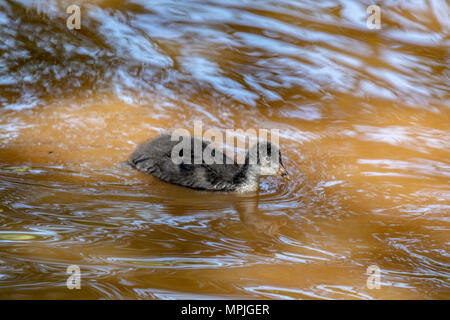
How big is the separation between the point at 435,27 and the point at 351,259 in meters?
5.34

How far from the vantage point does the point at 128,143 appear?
5051 mm

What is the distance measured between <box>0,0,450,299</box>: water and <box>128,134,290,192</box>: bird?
0.12 m

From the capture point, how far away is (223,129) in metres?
5.48

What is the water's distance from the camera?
3.11 metres

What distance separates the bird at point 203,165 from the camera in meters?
4.44

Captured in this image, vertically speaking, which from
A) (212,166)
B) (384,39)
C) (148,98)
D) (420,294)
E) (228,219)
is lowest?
(420,294)

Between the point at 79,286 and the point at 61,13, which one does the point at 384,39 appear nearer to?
the point at 61,13

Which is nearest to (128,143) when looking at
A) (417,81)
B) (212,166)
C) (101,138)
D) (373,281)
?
(101,138)
